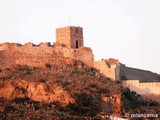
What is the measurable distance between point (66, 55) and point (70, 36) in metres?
1.93

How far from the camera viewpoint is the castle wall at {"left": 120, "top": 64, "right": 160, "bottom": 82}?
242 feet

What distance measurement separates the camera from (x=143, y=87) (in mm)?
70125

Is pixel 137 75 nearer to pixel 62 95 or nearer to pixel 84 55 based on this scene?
pixel 84 55

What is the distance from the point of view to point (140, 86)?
70312 millimetres

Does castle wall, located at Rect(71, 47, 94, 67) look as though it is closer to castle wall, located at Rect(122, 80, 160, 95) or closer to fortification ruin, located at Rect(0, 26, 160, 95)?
fortification ruin, located at Rect(0, 26, 160, 95)

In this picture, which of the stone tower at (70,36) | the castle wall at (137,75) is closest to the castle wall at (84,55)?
the stone tower at (70,36)

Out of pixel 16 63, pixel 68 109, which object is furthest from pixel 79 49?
pixel 68 109

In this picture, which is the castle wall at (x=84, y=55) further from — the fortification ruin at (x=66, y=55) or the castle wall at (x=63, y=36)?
the castle wall at (x=63, y=36)

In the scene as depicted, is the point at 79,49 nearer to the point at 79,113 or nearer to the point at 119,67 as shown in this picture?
the point at 119,67

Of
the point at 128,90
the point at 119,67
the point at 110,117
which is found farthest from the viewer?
the point at 119,67

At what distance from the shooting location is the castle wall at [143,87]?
69.9 m

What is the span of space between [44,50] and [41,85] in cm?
715

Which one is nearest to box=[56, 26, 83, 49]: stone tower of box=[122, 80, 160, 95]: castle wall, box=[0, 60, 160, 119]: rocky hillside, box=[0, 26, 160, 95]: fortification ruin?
box=[0, 26, 160, 95]: fortification ruin

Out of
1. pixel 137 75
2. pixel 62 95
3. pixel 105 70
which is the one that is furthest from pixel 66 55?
pixel 62 95
